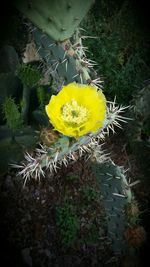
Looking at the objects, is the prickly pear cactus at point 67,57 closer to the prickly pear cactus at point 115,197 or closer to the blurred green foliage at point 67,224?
the prickly pear cactus at point 115,197

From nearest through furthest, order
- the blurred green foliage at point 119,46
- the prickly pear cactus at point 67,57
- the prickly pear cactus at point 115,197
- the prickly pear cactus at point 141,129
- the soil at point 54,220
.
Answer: the prickly pear cactus at point 67,57 < the prickly pear cactus at point 115,197 < the soil at point 54,220 < the prickly pear cactus at point 141,129 < the blurred green foliage at point 119,46

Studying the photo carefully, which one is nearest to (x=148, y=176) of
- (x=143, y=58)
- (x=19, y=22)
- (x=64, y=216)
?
(x=64, y=216)

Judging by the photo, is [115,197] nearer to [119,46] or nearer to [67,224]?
[67,224]

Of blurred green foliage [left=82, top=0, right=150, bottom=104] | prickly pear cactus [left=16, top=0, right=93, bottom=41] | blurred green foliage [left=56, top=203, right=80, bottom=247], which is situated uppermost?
blurred green foliage [left=82, top=0, right=150, bottom=104]

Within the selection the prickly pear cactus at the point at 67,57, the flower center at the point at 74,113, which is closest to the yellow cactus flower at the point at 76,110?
the flower center at the point at 74,113

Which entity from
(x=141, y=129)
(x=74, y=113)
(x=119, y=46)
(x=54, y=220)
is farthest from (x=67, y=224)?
(x=119, y=46)

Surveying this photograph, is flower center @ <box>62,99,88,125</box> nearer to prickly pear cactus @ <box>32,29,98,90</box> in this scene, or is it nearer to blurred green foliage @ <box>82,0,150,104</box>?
prickly pear cactus @ <box>32,29,98,90</box>

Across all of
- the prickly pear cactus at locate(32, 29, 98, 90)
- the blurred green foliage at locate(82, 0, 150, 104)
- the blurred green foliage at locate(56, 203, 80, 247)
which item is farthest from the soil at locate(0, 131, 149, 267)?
the prickly pear cactus at locate(32, 29, 98, 90)

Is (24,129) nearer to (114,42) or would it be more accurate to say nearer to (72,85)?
(72,85)
